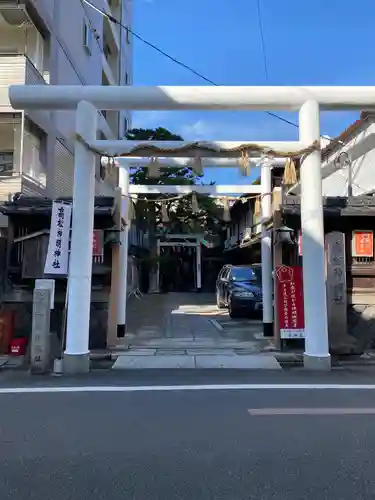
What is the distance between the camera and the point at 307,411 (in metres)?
5.92

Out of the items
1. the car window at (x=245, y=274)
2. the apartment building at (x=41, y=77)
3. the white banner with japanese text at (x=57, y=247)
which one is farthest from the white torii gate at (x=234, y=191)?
the car window at (x=245, y=274)

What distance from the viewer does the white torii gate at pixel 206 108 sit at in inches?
341

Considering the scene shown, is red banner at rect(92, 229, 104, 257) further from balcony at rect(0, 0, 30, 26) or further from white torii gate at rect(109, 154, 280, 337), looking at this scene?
balcony at rect(0, 0, 30, 26)

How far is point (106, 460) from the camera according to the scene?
433 cm

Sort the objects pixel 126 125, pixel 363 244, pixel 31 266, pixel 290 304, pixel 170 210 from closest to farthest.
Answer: pixel 290 304, pixel 31 266, pixel 363 244, pixel 170 210, pixel 126 125

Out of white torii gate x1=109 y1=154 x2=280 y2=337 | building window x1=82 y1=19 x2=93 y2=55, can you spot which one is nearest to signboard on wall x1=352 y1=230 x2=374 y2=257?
white torii gate x1=109 y1=154 x2=280 y2=337

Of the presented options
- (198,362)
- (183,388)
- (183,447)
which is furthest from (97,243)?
(183,447)

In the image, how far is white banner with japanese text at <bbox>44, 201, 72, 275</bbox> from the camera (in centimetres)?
912

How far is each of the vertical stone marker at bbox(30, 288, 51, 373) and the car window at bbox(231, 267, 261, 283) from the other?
9.93m

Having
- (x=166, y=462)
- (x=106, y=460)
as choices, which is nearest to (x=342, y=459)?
(x=166, y=462)

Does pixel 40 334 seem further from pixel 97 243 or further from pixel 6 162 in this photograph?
pixel 6 162

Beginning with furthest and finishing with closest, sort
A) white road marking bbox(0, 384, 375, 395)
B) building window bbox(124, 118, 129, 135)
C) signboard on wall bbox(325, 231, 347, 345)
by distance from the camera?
building window bbox(124, 118, 129, 135), signboard on wall bbox(325, 231, 347, 345), white road marking bbox(0, 384, 375, 395)

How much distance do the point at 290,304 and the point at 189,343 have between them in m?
2.63

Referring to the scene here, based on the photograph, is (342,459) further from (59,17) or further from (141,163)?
(59,17)
